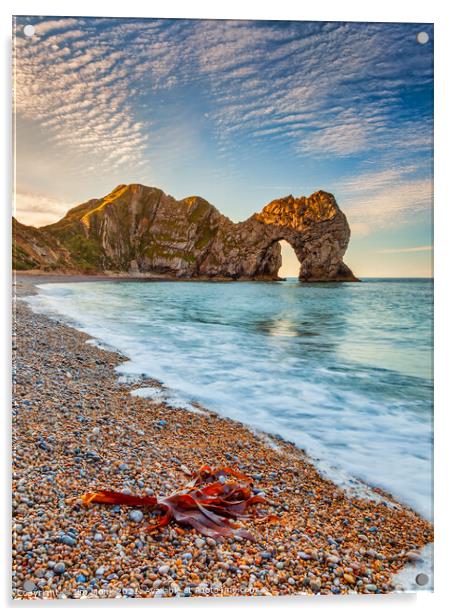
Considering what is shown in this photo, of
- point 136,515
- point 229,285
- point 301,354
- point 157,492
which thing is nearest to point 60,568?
point 136,515

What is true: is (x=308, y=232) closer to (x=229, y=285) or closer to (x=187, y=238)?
(x=229, y=285)

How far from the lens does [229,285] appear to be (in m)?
3.21

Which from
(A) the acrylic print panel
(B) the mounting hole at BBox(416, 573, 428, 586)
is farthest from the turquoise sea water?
(B) the mounting hole at BBox(416, 573, 428, 586)

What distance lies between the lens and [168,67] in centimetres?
260

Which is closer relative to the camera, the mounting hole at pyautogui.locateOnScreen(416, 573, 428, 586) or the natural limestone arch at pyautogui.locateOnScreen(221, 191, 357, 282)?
the mounting hole at pyautogui.locateOnScreen(416, 573, 428, 586)

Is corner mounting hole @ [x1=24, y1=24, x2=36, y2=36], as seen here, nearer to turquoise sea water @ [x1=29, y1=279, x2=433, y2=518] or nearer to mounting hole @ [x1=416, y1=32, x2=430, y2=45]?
turquoise sea water @ [x1=29, y1=279, x2=433, y2=518]

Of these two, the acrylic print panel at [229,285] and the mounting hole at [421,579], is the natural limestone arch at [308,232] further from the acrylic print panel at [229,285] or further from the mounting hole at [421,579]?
the mounting hole at [421,579]

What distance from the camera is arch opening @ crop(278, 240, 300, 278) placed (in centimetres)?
312

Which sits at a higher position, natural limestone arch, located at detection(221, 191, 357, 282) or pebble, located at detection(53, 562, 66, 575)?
natural limestone arch, located at detection(221, 191, 357, 282)

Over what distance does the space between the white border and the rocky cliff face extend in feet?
1.69
